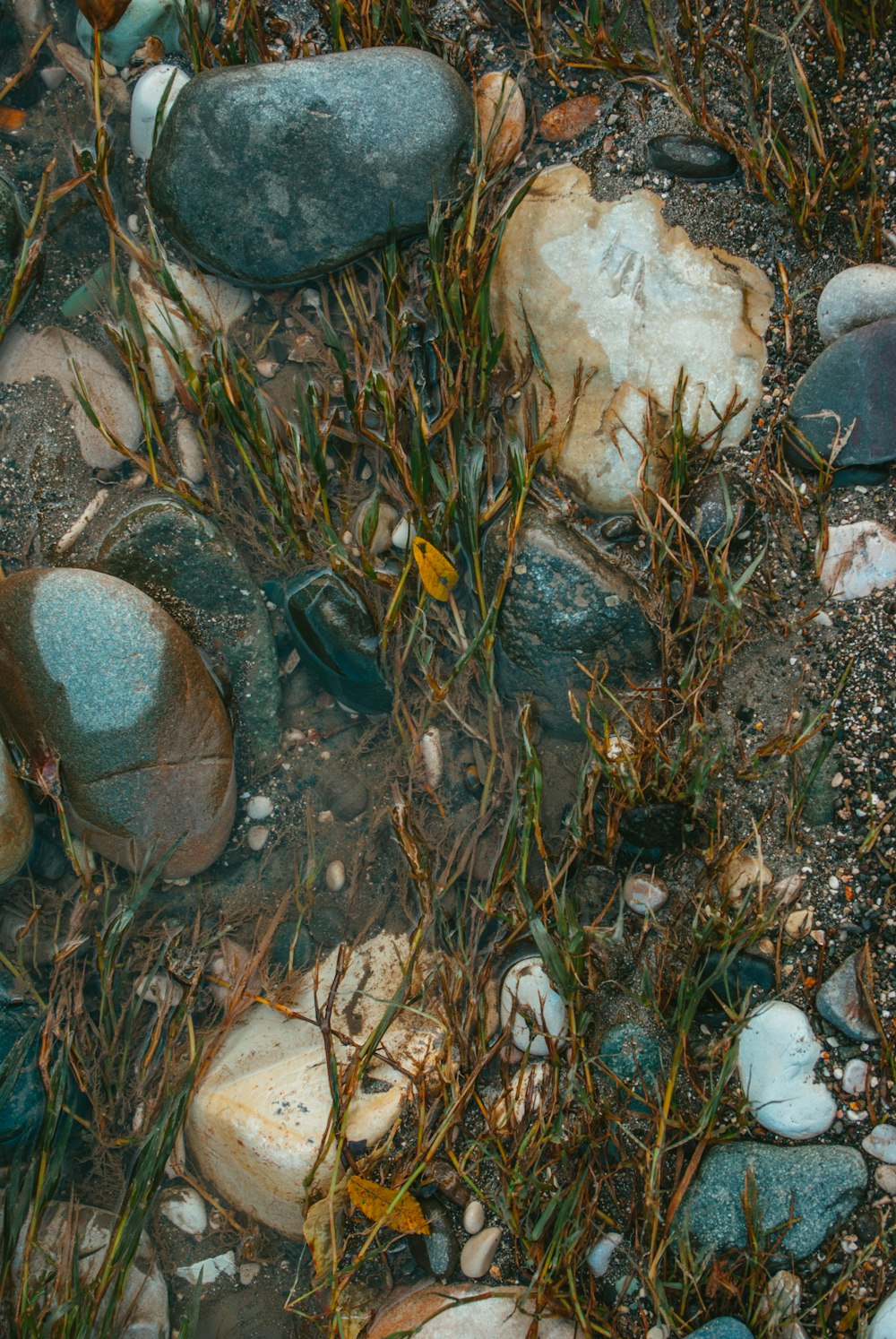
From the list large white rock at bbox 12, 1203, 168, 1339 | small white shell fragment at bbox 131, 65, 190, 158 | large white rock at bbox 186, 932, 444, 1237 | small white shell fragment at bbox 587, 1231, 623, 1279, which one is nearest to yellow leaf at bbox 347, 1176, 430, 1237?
large white rock at bbox 186, 932, 444, 1237

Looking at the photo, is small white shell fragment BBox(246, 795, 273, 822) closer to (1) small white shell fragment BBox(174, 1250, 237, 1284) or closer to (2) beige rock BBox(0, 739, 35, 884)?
(2) beige rock BBox(0, 739, 35, 884)

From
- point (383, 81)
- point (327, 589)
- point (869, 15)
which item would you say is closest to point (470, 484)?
point (327, 589)

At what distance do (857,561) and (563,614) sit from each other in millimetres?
804

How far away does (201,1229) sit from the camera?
269 cm

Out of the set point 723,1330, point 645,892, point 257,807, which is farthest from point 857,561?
point 723,1330

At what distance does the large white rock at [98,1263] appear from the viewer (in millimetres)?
2551

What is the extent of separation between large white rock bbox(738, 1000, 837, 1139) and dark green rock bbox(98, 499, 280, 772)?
169cm

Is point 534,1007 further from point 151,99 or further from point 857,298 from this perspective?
point 151,99

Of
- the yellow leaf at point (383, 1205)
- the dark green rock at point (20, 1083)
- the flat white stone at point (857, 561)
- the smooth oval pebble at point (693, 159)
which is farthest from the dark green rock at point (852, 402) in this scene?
the dark green rock at point (20, 1083)

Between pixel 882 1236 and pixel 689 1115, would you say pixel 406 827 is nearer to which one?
pixel 689 1115

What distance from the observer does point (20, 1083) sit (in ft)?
8.38

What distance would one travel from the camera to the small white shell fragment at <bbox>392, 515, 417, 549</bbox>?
8.89ft

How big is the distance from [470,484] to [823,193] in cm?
126

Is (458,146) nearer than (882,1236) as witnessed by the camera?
No
